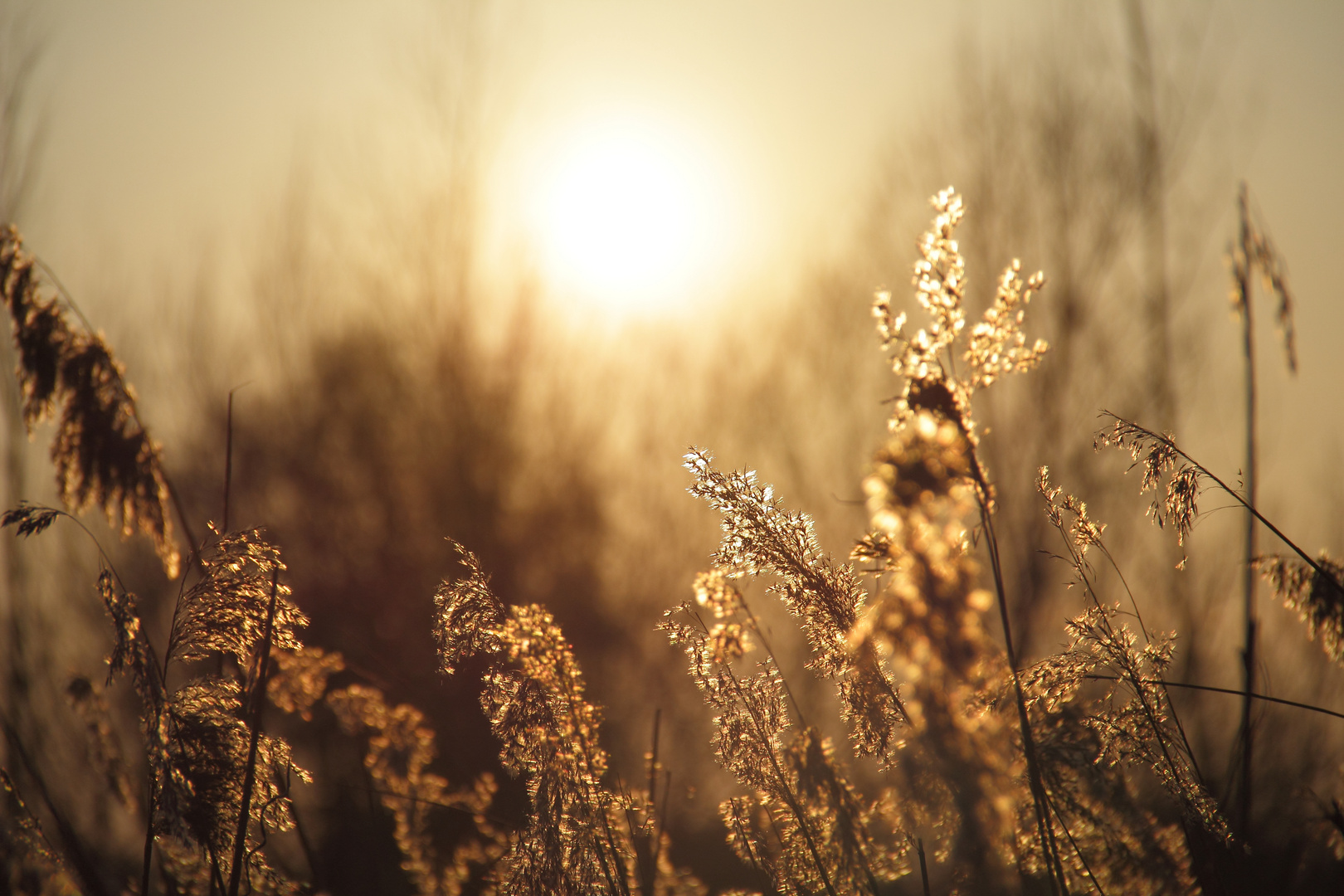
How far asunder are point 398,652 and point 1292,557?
8029 mm

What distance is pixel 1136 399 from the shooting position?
716cm

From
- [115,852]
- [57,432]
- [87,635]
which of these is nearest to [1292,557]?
[57,432]

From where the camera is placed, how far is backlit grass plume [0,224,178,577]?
1.46 m

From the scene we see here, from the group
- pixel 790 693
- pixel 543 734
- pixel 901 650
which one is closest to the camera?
pixel 901 650

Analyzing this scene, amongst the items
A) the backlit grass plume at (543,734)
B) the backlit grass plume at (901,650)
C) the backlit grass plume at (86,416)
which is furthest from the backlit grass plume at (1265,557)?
the backlit grass plume at (86,416)

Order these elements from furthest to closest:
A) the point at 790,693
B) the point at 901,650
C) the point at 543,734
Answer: the point at 543,734 → the point at 790,693 → the point at 901,650

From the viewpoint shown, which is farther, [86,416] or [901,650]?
[86,416]

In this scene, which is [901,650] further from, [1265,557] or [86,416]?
[86,416]

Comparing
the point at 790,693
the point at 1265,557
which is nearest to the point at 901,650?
the point at 790,693

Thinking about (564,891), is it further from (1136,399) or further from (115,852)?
(1136,399)

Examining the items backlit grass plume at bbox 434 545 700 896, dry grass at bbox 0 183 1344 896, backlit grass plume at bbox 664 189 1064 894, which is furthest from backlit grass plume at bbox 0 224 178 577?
backlit grass plume at bbox 664 189 1064 894

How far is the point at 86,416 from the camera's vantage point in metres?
1.47

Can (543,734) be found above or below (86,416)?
below

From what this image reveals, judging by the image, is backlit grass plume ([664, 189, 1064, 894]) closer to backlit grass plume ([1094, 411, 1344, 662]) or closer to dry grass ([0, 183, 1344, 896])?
dry grass ([0, 183, 1344, 896])
